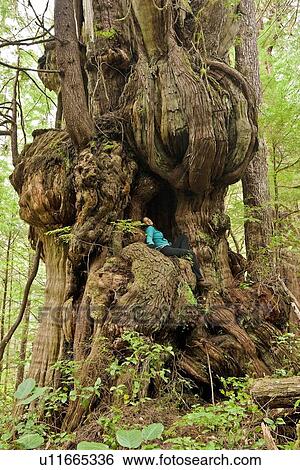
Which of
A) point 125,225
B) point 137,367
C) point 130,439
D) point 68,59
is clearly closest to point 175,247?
point 125,225

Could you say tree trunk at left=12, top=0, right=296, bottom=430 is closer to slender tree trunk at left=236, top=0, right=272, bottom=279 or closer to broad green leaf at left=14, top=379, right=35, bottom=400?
slender tree trunk at left=236, top=0, right=272, bottom=279

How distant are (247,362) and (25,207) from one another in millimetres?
3328

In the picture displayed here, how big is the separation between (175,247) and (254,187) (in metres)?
2.10

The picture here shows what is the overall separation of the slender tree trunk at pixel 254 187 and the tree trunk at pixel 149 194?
2.16 feet

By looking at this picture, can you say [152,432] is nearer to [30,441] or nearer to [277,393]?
[30,441]

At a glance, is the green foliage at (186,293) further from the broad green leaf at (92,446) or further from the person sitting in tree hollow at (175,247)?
the broad green leaf at (92,446)

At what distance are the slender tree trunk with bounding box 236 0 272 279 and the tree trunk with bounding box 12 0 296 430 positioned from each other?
659 mm

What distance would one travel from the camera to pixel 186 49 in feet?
18.8

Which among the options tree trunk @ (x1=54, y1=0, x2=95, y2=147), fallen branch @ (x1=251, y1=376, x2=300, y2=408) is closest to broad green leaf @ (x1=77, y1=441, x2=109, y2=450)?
fallen branch @ (x1=251, y1=376, x2=300, y2=408)

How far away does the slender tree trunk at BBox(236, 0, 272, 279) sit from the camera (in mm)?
6403

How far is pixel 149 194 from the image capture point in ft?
19.1

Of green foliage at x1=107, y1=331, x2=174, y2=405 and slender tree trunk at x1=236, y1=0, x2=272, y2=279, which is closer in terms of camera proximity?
green foliage at x1=107, y1=331, x2=174, y2=405

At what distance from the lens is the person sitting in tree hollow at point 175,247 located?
17.6 ft
